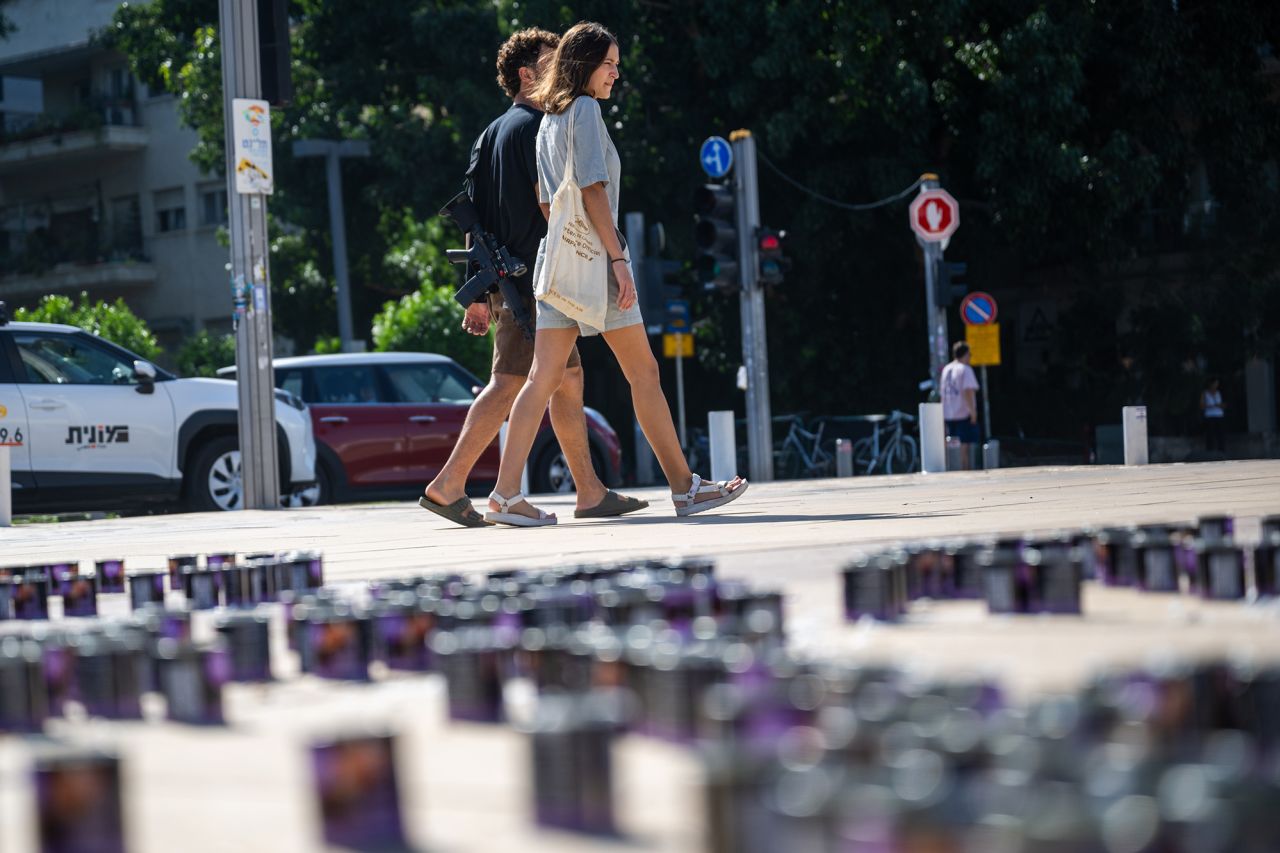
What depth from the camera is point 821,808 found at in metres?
1.35

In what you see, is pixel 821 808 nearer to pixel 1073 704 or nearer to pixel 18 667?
pixel 1073 704

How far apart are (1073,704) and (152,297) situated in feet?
159

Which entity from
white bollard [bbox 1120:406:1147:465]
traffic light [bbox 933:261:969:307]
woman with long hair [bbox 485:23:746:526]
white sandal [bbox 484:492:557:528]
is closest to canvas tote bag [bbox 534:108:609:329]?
woman with long hair [bbox 485:23:746:526]

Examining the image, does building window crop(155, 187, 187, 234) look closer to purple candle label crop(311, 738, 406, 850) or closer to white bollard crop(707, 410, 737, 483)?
white bollard crop(707, 410, 737, 483)

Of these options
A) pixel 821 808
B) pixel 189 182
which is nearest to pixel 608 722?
pixel 821 808

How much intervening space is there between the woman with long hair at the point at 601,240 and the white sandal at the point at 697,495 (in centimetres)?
1

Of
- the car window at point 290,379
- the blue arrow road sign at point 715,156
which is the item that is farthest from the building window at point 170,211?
the car window at point 290,379

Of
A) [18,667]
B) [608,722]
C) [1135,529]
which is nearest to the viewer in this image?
[608,722]

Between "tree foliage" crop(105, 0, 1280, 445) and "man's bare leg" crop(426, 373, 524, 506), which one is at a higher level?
"tree foliage" crop(105, 0, 1280, 445)

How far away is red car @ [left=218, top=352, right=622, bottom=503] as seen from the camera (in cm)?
1755

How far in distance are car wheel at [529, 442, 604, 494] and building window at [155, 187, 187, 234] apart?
31.3 meters

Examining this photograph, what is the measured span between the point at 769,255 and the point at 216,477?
20.6ft

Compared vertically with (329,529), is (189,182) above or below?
above

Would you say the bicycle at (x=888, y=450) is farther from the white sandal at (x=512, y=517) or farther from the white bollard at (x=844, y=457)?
the white sandal at (x=512, y=517)
